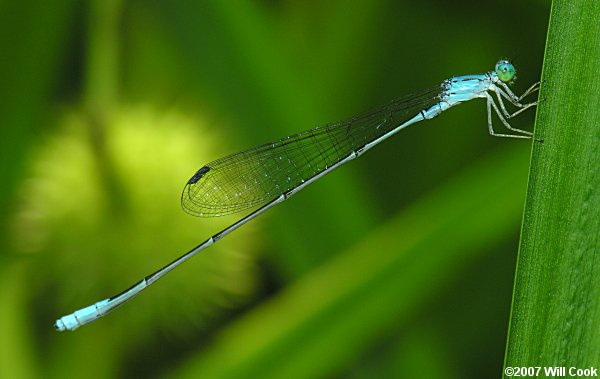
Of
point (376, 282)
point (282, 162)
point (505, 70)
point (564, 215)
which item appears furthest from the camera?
point (282, 162)

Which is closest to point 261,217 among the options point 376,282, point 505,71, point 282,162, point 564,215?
point 282,162

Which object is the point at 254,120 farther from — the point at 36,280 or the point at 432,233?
the point at 36,280

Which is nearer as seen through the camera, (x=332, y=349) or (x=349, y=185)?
(x=332, y=349)

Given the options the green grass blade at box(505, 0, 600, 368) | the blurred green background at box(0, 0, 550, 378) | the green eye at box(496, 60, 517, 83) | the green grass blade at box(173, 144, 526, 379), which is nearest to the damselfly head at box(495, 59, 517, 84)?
the green eye at box(496, 60, 517, 83)

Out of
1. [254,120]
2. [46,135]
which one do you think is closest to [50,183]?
[46,135]

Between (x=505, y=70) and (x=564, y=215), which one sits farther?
(x=505, y=70)

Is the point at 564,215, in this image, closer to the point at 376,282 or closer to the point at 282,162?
the point at 376,282

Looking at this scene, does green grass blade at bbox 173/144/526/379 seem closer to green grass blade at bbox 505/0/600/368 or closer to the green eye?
the green eye
